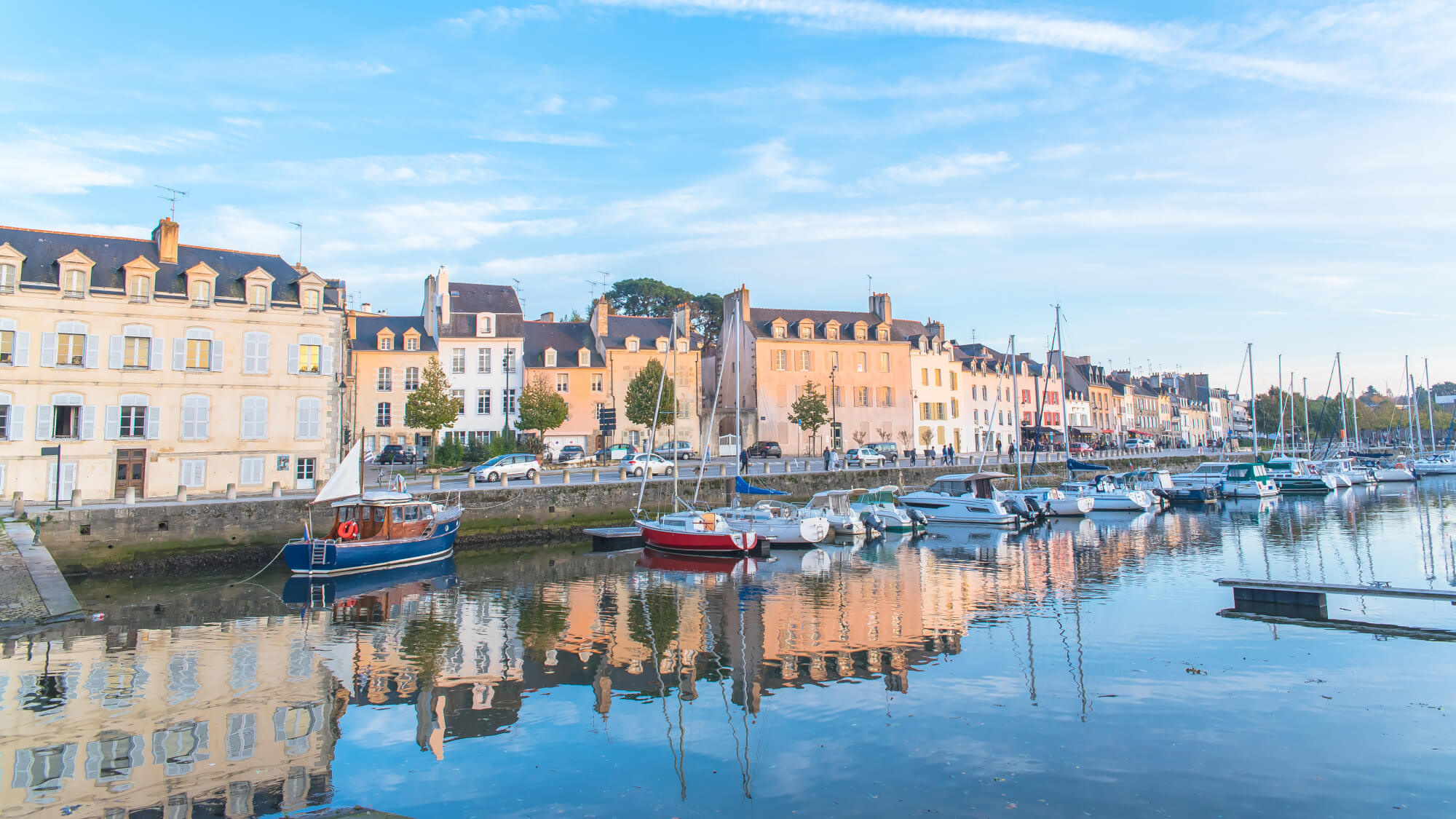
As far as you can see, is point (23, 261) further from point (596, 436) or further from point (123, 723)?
point (596, 436)

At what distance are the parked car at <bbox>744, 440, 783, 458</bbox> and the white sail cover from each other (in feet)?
103

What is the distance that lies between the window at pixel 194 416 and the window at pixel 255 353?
78.4 inches

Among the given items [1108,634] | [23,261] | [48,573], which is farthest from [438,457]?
[1108,634]

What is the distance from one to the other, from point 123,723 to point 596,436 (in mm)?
45938

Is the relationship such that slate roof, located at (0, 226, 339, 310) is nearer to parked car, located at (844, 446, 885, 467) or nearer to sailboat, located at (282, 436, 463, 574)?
sailboat, located at (282, 436, 463, 574)

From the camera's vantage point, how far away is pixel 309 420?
1390 inches

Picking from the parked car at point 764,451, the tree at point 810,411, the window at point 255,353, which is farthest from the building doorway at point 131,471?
the tree at point 810,411

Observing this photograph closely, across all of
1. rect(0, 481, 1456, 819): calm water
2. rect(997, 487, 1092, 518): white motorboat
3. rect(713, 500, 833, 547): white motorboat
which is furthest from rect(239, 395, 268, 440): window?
rect(997, 487, 1092, 518): white motorboat

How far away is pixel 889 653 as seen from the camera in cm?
A: 1576

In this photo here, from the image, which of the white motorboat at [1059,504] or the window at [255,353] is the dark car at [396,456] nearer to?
the window at [255,353]

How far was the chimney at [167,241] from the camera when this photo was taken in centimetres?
3397

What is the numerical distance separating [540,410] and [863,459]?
19.5m

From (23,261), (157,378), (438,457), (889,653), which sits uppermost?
(23,261)

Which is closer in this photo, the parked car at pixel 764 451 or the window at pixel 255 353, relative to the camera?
the window at pixel 255 353
